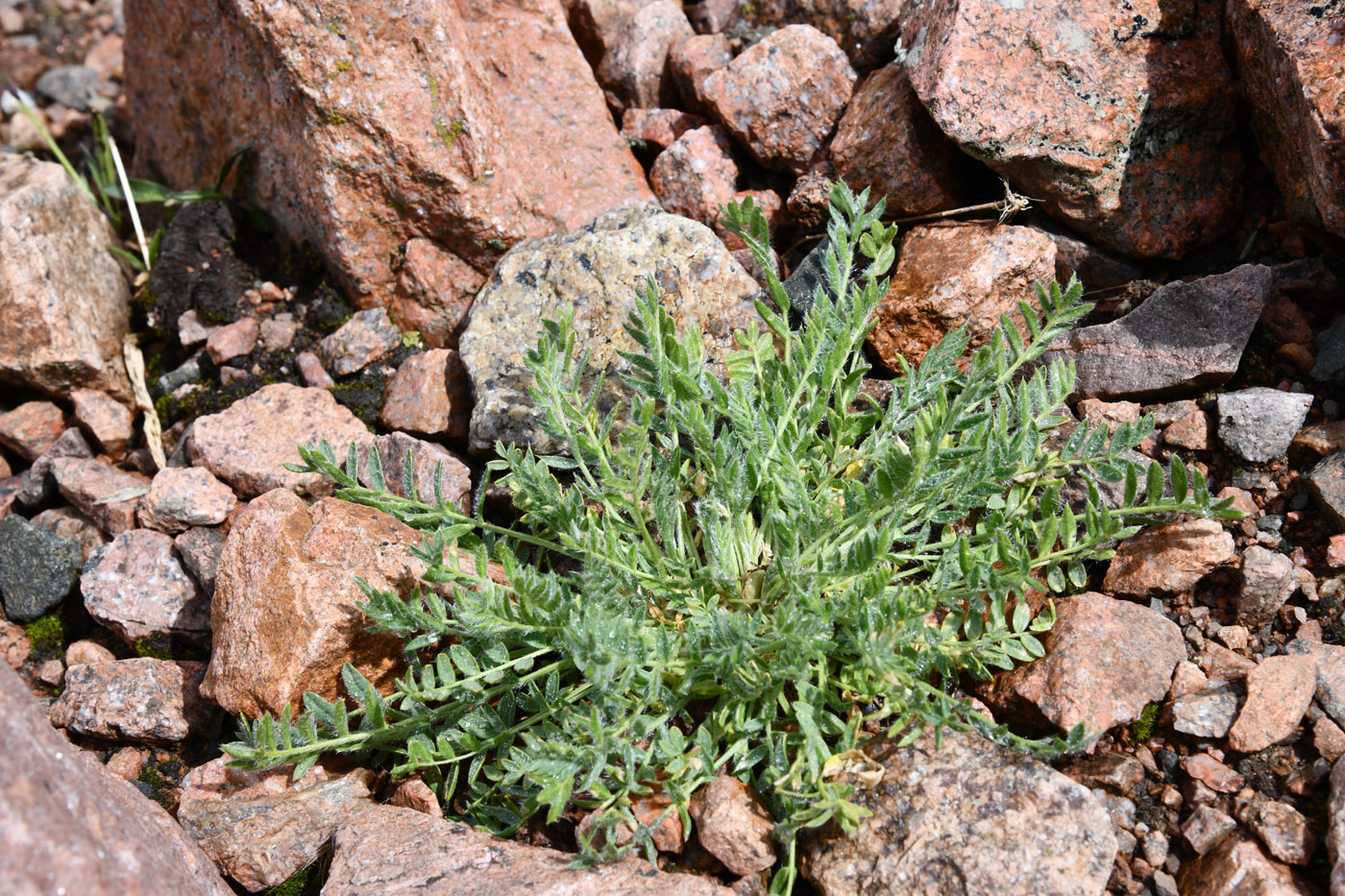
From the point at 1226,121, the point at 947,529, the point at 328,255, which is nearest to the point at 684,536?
the point at 947,529

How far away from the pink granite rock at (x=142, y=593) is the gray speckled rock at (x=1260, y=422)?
3.86 m

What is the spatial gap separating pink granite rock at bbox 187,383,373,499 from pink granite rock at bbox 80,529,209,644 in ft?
1.34

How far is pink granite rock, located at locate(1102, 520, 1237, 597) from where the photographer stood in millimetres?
2986

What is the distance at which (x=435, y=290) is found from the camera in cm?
430

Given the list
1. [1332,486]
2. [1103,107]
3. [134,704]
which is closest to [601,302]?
[1103,107]

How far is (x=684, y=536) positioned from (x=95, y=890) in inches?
72.9

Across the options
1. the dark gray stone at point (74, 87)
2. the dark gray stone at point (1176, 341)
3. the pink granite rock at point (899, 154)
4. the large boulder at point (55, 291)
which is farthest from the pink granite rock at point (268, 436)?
the dark gray stone at point (74, 87)

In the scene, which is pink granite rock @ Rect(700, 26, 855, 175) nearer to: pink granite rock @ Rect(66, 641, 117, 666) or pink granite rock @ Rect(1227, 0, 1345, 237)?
pink granite rock @ Rect(1227, 0, 1345, 237)

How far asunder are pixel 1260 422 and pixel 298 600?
330 cm

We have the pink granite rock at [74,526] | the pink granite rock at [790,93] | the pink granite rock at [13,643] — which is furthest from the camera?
the pink granite rock at [790,93]

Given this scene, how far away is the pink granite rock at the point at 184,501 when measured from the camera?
12.7 feet

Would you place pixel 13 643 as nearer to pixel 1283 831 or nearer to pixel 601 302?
pixel 601 302

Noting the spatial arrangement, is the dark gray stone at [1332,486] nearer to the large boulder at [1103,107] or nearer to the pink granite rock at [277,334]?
the large boulder at [1103,107]

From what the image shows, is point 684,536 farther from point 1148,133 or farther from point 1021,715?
point 1148,133
